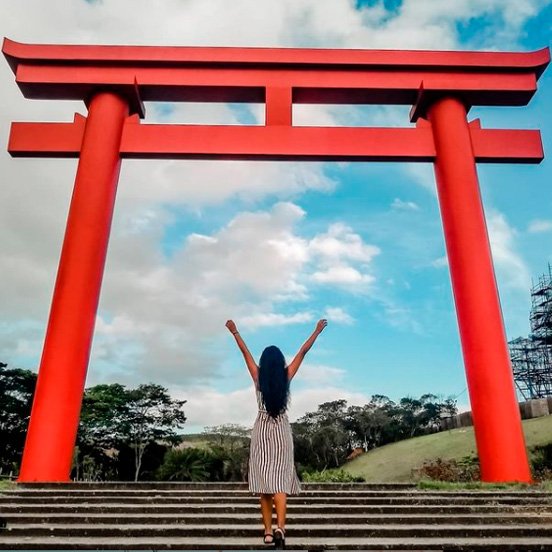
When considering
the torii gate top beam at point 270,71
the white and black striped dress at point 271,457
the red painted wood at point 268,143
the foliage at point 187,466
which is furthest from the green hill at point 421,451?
the foliage at point 187,466

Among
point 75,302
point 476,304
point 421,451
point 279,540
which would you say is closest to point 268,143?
point 75,302

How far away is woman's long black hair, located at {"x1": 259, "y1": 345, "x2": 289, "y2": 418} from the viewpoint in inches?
116

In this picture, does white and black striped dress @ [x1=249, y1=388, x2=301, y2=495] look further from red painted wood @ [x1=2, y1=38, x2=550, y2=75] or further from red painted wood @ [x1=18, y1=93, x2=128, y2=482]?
red painted wood @ [x1=2, y1=38, x2=550, y2=75]

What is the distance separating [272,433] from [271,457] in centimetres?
13

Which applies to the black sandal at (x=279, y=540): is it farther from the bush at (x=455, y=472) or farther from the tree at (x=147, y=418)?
the tree at (x=147, y=418)

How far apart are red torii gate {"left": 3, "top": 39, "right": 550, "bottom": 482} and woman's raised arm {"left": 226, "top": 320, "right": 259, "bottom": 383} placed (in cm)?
424

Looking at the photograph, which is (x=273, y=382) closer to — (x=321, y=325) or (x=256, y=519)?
(x=321, y=325)

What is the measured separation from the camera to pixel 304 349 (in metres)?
3.05

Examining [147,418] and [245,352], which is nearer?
[245,352]

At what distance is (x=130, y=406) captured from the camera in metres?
29.9

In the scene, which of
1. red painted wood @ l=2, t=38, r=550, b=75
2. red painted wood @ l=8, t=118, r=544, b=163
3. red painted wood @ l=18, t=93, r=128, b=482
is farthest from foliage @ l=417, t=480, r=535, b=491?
red painted wood @ l=2, t=38, r=550, b=75

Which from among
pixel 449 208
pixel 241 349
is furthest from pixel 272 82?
pixel 241 349

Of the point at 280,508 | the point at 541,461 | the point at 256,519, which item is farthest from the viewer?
the point at 541,461

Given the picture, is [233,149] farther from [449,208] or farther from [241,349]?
[241,349]
